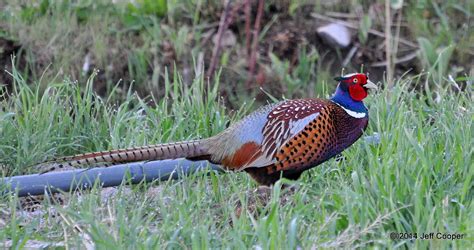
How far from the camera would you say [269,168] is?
13.7 feet

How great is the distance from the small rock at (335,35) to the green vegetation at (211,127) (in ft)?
0.25

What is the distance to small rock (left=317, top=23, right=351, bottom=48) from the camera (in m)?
6.88

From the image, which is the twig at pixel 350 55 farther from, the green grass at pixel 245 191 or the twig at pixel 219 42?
the green grass at pixel 245 191

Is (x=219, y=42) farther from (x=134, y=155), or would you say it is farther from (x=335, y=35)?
(x=134, y=155)

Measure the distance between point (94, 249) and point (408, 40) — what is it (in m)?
4.17

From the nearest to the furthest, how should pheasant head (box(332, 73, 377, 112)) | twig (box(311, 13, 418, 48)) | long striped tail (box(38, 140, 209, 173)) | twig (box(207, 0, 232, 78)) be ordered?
long striped tail (box(38, 140, 209, 173)) < pheasant head (box(332, 73, 377, 112)) < twig (box(207, 0, 232, 78)) < twig (box(311, 13, 418, 48))

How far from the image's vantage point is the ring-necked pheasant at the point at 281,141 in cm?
411

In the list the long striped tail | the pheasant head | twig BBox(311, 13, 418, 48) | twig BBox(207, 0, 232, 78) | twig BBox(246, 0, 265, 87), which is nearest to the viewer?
the long striped tail

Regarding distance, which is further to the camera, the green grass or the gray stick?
the gray stick

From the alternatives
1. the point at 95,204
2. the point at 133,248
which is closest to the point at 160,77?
the point at 95,204

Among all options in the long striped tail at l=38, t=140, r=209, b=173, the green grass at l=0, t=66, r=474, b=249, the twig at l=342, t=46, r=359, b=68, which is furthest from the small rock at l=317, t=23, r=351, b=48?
the long striped tail at l=38, t=140, r=209, b=173

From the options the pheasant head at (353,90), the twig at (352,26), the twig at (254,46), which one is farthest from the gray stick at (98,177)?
the twig at (352,26)

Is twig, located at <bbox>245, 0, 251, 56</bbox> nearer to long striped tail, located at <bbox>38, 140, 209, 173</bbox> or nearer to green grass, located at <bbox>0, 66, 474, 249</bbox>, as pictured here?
green grass, located at <bbox>0, 66, 474, 249</bbox>

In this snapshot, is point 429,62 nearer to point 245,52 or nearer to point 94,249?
point 245,52
